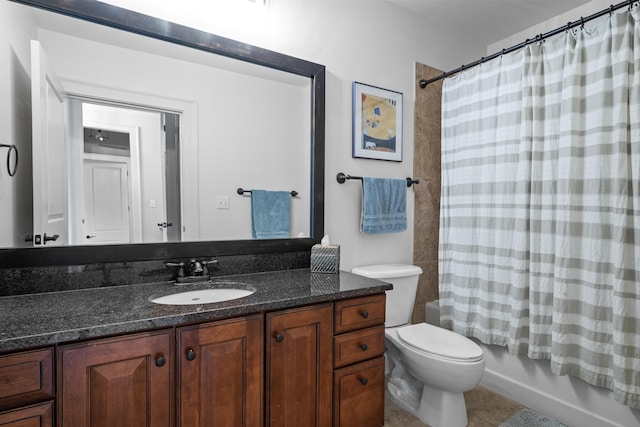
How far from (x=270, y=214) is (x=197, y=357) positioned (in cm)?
86

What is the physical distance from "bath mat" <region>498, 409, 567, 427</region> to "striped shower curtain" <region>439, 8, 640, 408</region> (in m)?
0.31

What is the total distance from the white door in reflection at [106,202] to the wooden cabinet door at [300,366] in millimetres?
787

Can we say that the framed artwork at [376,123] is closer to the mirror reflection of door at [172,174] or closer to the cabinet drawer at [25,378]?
the mirror reflection of door at [172,174]

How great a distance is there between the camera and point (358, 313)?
1.45 metres

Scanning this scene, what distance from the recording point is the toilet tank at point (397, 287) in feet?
6.64

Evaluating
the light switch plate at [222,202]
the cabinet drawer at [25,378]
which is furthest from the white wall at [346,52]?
the cabinet drawer at [25,378]

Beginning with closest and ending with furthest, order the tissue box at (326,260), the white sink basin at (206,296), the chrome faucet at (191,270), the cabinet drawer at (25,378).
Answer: the cabinet drawer at (25,378)
the white sink basin at (206,296)
the chrome faucet at (191,270)
the tissue box at (326,260)

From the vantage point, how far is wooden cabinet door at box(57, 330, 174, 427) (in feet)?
3.06

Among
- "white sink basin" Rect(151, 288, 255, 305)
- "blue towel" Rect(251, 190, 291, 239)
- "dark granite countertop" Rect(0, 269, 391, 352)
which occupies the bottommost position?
"white sink basin" Rect(151, 288, 255, 305)

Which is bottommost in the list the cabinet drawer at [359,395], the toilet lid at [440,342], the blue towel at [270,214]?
the cabinet drawer at [359,395]

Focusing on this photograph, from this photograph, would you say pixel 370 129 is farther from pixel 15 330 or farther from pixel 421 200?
pixel 15 330

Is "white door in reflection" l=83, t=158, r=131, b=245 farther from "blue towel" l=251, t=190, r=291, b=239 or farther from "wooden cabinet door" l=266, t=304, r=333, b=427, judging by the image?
"wooden cabinet door" l=266, t=304, r=333, b=427

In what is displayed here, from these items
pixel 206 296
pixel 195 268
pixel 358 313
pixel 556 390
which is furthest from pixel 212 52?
pixel 556 390

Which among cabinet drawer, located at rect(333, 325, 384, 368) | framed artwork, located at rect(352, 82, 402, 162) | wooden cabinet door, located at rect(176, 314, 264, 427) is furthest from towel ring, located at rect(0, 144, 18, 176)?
framed artwork, located at rect(352, 82, 402, 162)
